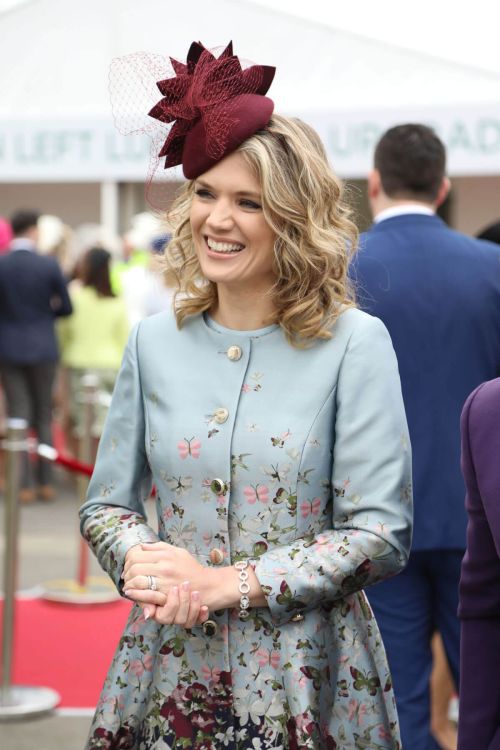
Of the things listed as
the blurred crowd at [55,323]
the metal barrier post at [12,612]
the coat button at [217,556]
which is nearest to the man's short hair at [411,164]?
the coat button at [217,556]

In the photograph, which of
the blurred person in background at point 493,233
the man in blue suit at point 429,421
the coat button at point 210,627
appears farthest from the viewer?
the blurred person in background at point 493,233

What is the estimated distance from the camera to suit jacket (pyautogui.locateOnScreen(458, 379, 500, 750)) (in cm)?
170

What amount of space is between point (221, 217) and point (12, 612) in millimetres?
3301

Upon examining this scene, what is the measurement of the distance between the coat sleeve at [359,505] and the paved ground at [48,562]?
274 centimetres

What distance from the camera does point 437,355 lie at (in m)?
3.81

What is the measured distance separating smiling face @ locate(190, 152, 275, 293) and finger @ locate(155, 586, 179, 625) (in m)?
0.61

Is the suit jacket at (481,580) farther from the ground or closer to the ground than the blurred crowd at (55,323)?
closer to the ground

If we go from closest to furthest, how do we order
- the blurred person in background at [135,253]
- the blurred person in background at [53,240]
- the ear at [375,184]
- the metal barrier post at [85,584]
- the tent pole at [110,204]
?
the ear at [375,184] < the metal barrier post at [85,584] < the blurred person in background at [135,253] < the blurred person in background at [53,240] < the tent pole at [110,204]

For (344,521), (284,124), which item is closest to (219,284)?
(284,124)

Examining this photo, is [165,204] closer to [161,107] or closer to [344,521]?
[161,107]

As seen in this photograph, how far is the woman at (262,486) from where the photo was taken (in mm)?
2373

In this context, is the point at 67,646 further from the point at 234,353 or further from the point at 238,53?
the point at 234,353

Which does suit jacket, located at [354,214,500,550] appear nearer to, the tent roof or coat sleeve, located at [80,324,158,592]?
coat sleeve, located at [80,324,158,592]

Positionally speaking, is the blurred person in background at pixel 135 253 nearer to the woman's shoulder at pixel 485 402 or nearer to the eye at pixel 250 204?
the eye at pixel 250 204
